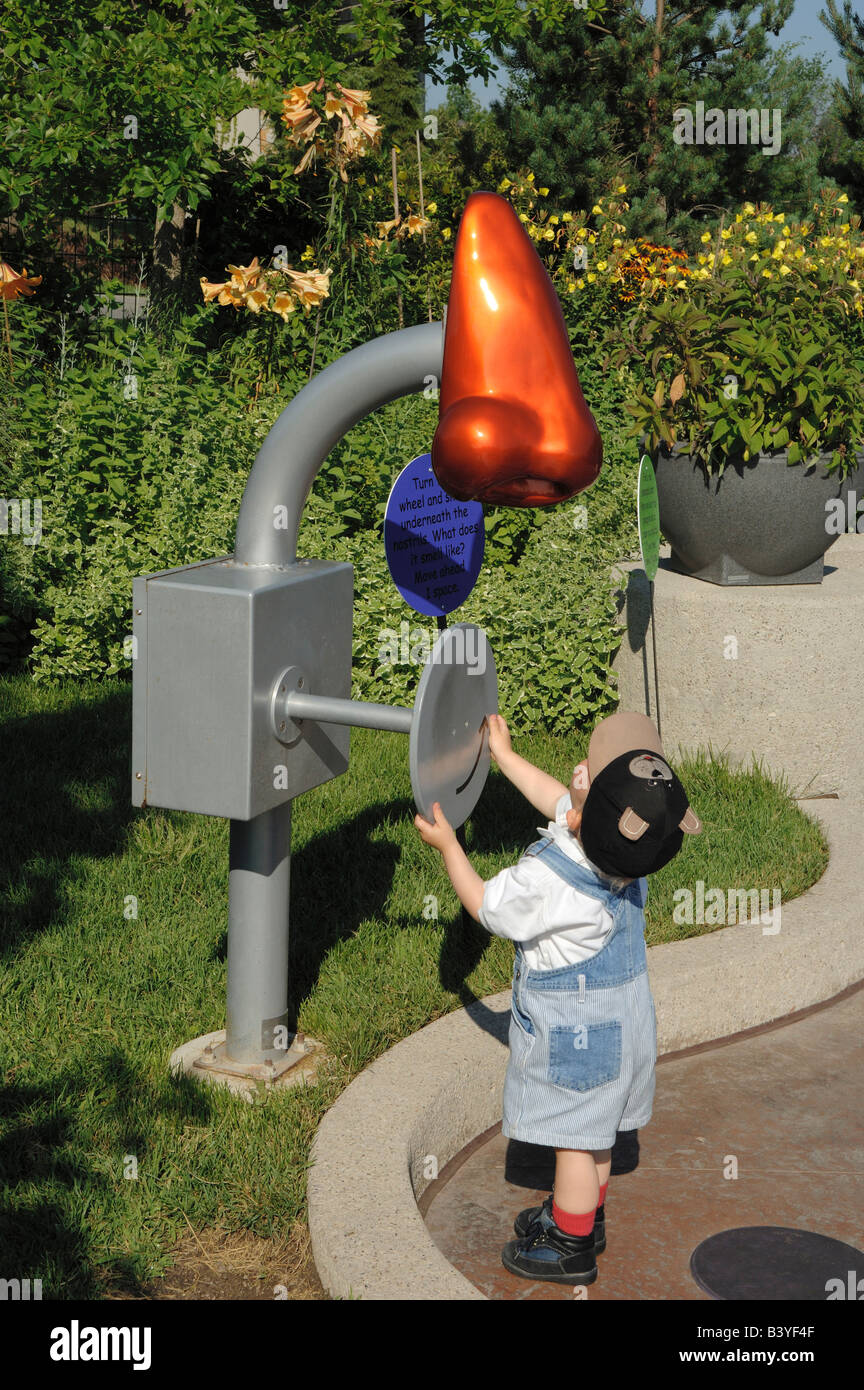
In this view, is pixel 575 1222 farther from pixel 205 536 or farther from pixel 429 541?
pixel 205 536

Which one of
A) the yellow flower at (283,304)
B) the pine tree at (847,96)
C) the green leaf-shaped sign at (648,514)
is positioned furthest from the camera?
the pine tree at (847,96)

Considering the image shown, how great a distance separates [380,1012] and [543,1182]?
0.68 metres

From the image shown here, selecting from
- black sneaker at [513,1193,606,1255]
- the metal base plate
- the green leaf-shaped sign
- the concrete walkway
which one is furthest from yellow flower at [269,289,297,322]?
black sneaker at [513,1193,606,1255]

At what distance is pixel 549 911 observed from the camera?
2795 millimetres

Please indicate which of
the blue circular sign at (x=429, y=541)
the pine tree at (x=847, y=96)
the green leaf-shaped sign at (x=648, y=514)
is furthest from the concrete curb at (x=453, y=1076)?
the pine tree at (x=847, y=96)

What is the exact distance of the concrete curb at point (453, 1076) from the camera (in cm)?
266

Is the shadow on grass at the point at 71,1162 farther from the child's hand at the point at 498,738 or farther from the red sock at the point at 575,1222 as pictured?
the child's hand at the point at 498,738

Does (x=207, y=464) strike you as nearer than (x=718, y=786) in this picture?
No

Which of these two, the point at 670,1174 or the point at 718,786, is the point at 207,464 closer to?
the point at 718,786

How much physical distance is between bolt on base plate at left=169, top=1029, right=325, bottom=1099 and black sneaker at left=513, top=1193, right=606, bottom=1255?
26.1 inches

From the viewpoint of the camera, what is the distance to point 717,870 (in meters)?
4.48

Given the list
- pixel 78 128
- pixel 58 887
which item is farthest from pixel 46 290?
pixel 58 887

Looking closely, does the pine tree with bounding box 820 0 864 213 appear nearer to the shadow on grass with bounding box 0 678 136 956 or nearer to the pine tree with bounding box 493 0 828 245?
the pine tree with bounding box 493 0 828 245

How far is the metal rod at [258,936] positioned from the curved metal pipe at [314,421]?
663 millimetres
